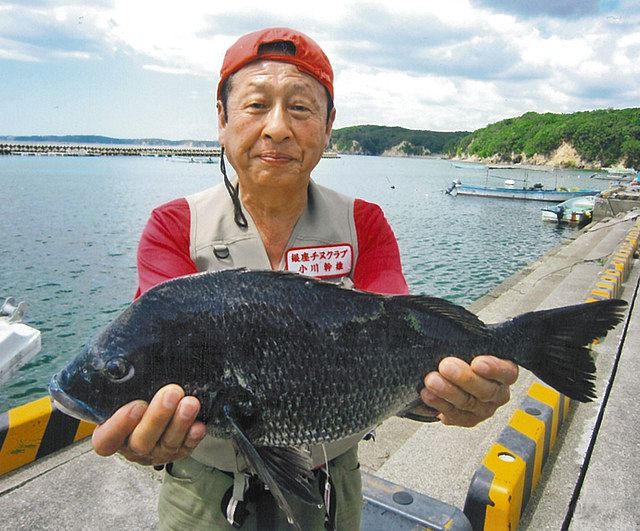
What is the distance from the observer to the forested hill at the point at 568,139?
386 feet

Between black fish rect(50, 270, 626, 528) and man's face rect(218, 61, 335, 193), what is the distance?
0.42 metres

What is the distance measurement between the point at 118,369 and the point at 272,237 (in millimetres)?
806

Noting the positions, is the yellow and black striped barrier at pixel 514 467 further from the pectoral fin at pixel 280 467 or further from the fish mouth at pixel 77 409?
the fish mouth at pixel 77 409

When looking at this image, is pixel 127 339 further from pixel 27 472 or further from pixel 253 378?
pixel 27 472

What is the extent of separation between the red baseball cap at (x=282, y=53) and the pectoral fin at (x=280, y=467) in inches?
49.2

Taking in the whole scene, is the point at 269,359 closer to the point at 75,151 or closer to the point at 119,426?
the point at 119,426

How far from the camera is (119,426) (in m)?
1.61

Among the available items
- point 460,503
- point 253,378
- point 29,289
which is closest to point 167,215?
point 253,378

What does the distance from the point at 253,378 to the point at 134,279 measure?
1589 cm

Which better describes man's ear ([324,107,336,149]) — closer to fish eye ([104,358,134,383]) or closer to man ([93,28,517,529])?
man ([93,28,517,529])

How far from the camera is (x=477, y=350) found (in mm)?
1981

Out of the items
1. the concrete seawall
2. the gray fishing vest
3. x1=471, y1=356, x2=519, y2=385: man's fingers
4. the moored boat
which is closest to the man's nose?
the gray fishing vest

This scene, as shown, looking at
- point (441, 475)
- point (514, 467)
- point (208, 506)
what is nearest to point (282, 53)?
point (208, 506)

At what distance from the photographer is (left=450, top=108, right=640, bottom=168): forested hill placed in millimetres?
117637
